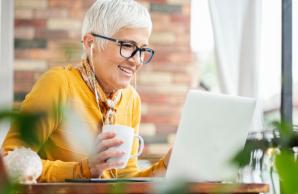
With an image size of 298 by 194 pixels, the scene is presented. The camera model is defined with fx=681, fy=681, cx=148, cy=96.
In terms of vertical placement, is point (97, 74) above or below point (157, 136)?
above

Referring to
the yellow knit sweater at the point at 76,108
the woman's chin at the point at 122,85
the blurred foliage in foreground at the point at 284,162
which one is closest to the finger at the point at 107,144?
the yellow knit sweater at the point at 76,108

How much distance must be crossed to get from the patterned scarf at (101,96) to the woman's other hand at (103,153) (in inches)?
15.1

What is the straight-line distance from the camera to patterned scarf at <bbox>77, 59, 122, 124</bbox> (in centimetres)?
214

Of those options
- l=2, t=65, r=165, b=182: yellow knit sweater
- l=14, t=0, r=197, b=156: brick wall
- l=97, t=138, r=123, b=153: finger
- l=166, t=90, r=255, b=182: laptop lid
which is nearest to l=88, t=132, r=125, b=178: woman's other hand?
l=97, t=138, r=123, b=153: finger

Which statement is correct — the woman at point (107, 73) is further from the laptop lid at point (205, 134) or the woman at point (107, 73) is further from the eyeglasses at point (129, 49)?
the laptop lid at point (205, 134)

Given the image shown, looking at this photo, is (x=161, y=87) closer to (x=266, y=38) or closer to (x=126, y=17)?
(x=266, y=38)

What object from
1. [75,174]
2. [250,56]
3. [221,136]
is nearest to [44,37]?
[250,56]

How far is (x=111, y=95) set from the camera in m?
2.24

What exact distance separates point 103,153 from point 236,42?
187 centimetres

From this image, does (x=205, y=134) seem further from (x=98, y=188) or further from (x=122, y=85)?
(x=122, y=85)

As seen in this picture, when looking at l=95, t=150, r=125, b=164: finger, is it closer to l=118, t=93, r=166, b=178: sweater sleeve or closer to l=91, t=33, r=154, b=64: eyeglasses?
l=118, t=93, r=166, b=178: sweater sleeve

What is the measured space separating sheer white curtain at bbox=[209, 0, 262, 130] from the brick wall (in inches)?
17.2

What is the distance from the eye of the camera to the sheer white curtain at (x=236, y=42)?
3.38m

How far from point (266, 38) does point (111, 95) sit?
1628 mm
